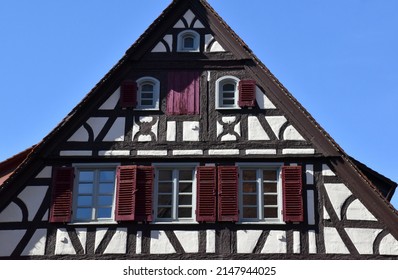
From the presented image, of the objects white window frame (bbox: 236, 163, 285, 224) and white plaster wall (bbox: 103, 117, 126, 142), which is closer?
white window frame (bbox: 236, 163, 285, 224)

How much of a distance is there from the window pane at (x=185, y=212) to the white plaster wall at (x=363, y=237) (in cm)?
309

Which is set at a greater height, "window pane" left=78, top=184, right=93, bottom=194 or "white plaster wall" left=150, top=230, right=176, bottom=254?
"window pane" left=78, top=184, right=93, bottom=194

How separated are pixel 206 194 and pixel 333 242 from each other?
8.71ft

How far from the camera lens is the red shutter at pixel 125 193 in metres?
16.6

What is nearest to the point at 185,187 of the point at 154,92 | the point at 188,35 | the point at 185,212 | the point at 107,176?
the point at 185,212

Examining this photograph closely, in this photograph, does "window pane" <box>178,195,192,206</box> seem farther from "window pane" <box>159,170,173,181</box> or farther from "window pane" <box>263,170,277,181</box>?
"window pane" <box>263,170,277,181</box>

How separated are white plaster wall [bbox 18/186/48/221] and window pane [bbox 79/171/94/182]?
0.74 m

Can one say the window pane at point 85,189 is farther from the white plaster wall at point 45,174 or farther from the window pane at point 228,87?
the window pane at point 228,87

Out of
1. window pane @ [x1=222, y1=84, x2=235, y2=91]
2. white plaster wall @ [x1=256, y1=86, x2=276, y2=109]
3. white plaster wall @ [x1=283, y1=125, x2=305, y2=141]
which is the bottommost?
white plaster wall @ [x1=283, y1=125, x2=305, y2=141]

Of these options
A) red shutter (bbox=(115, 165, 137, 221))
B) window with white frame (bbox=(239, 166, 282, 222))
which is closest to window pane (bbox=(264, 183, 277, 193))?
window with white frame (bbox=(239, 166, 282, 222))

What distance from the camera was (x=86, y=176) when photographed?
56.3 feet

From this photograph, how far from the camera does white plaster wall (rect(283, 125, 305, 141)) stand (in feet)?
56.8

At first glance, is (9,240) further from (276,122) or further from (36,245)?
(276,122)

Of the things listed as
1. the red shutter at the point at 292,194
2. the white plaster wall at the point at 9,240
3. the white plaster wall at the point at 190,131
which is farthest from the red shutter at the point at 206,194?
the white plaster wall at the point at 9,240
